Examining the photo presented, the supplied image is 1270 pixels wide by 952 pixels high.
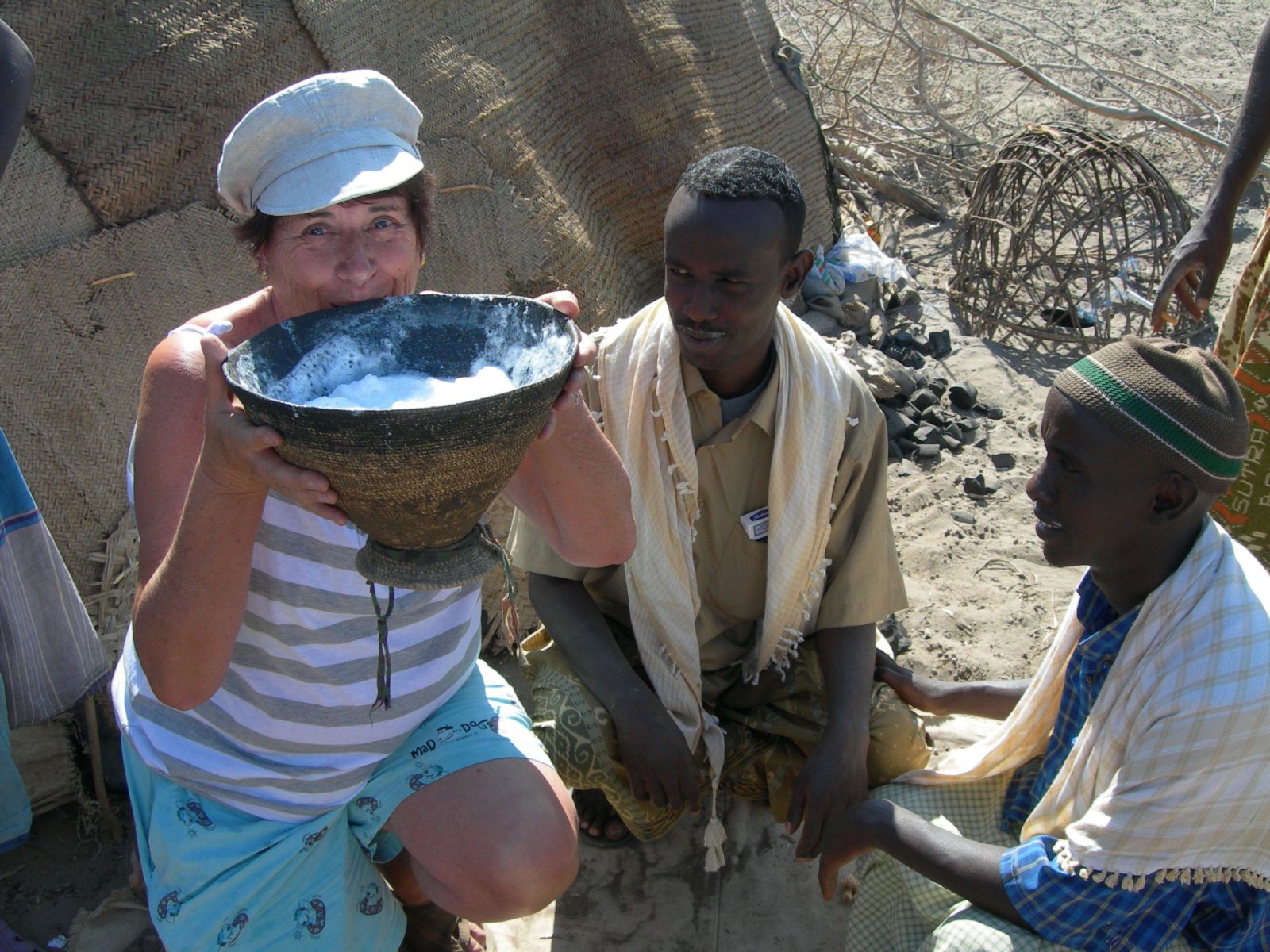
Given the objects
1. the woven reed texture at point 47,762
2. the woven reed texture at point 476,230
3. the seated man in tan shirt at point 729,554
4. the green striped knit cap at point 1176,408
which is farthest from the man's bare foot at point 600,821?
the woven reed texture at point 476,230

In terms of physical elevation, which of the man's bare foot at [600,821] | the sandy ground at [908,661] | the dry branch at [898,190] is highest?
the dry branch at [898,190]

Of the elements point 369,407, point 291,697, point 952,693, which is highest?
point 369,407

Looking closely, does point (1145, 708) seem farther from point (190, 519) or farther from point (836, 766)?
point (190, 519)

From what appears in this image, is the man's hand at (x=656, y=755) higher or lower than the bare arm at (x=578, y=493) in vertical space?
lower

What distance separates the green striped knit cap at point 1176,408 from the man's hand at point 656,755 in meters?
1.11

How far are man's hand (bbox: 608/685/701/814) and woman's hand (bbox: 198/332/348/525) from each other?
1009 millimetres

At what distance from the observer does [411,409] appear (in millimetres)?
1324

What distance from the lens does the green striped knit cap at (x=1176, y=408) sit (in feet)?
5.64

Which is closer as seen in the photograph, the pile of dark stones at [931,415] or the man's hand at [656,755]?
the man's hand at [656,755]

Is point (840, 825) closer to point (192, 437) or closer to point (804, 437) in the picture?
point (804, 437)

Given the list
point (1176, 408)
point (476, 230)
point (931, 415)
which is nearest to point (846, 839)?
point (1176, 408)

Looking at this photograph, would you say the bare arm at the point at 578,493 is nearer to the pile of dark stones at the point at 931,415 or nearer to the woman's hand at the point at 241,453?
the woman's hand at the point at 241,453

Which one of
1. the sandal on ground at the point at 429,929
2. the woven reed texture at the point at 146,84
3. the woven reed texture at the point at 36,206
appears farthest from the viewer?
the woven reed texture at the point at 146,84

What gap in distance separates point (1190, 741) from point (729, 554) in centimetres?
113
